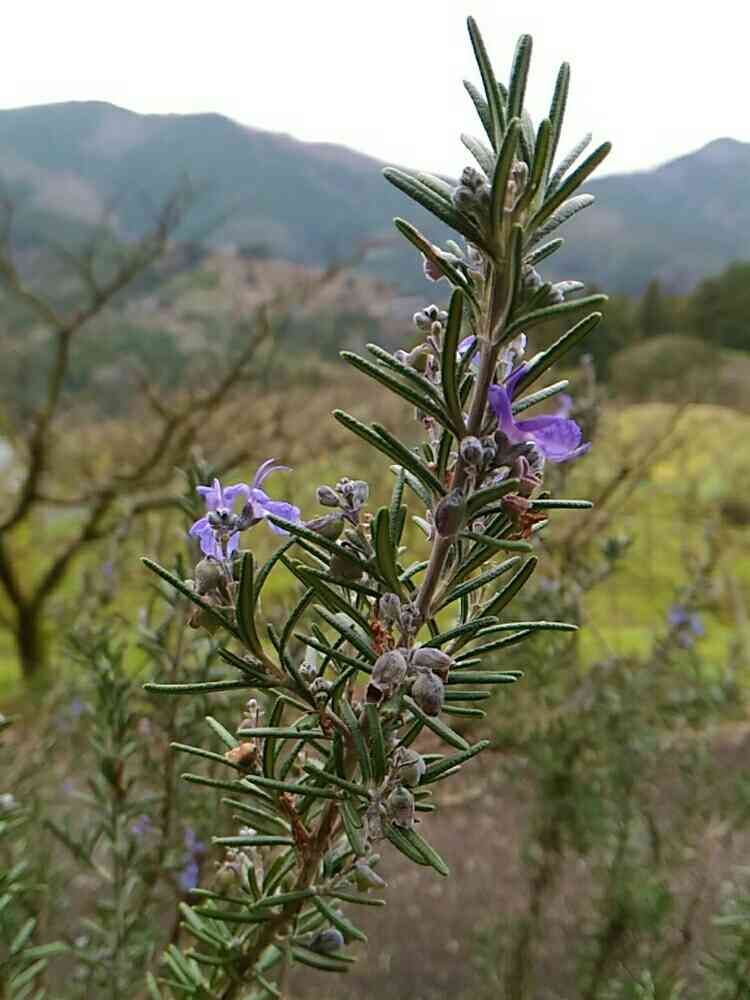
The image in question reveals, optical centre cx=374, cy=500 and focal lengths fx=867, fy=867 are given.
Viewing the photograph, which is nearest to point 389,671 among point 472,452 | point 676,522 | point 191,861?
point 472,452

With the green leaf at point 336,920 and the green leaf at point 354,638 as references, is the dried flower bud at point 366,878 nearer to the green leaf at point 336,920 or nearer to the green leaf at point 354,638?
the green leaf at point 336,920

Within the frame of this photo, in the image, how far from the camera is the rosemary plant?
17.7 inches

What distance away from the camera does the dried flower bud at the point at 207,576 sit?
0.49m

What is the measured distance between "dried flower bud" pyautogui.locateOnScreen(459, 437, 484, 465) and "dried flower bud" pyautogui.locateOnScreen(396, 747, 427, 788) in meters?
0.17

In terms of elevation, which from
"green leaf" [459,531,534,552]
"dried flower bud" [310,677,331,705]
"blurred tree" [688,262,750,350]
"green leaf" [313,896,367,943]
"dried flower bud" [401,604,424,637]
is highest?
"green leaf" [459,531,534,552]

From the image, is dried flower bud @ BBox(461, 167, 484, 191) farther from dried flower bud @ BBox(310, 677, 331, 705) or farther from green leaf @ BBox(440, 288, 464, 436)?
dried flower bud @ BBox(310, 677, 331, 705)

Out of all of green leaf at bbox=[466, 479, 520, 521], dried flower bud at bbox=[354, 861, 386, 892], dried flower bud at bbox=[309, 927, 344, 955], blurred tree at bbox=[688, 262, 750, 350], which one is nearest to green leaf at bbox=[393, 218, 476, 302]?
green leaf at bbox=[466, 479, 520, 521]

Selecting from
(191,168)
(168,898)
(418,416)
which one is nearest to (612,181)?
(191,168)

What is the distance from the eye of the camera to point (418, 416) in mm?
539

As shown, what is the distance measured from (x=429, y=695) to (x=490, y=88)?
1.06 ft

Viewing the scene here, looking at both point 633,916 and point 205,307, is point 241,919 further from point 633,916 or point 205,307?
point 205,307

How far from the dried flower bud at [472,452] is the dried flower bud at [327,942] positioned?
36cm

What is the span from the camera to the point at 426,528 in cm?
53

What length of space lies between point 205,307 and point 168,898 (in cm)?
725
